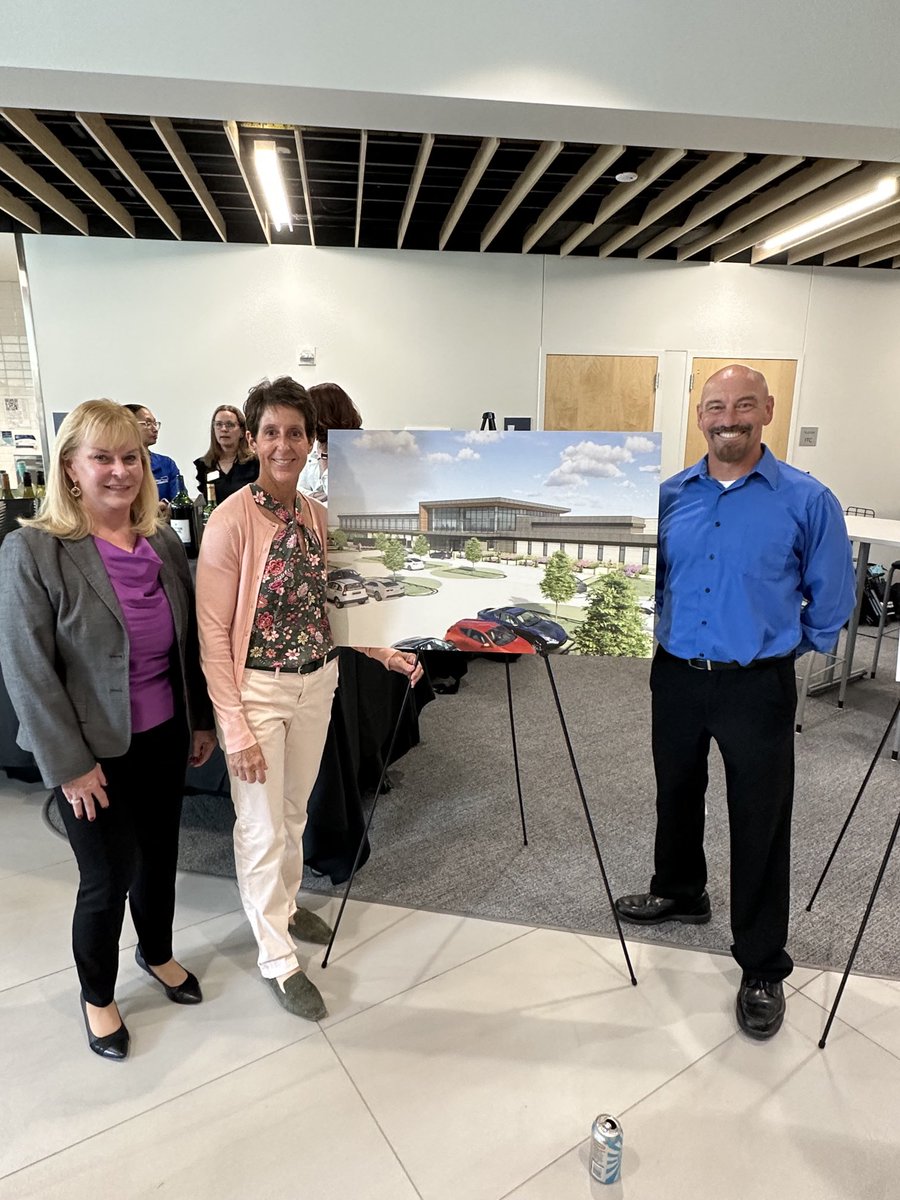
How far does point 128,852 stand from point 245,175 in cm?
482

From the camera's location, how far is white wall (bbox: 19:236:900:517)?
20.2 feet

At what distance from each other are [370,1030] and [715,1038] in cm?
90

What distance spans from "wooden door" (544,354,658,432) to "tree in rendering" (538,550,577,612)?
513cm

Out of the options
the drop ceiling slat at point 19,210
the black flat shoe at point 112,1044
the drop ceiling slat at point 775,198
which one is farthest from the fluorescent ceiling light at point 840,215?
the drop ceiling slat at point 19,210

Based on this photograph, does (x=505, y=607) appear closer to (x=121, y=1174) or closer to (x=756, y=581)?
(x=756, y=581)

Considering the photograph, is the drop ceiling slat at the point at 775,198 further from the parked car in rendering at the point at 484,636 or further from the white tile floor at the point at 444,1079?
the white tile floor at the point at 444,1079

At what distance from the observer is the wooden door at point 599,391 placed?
264 inches

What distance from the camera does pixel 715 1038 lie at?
5.88ft

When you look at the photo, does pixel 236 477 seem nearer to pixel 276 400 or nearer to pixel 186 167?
pixel 186 167

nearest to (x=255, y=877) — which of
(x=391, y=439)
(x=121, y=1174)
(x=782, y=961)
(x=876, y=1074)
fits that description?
(x=121, y=1174)

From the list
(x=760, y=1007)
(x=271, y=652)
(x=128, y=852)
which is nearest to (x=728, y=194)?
(x=271, y=652)

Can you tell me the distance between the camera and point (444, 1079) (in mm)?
1667

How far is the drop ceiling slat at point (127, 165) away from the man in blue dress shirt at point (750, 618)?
165 inches

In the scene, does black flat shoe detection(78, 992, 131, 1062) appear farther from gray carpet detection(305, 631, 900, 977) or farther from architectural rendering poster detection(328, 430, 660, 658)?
architectural rendering poster detection(328, 430, 660, 658)
